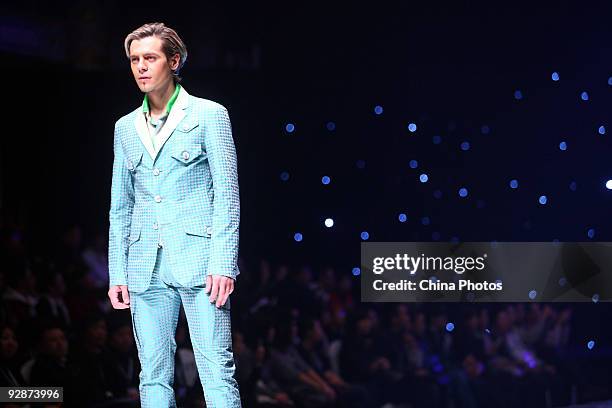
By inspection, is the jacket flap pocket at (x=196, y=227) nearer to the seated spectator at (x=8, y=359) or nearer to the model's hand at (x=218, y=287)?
the model's hand at (x=218, y=287)

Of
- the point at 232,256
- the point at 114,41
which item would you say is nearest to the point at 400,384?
the point at 114,41

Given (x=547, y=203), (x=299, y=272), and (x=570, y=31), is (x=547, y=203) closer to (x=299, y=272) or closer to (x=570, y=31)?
(x=570, y=31)

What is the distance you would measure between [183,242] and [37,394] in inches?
90.1

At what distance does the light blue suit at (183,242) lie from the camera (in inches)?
98.1

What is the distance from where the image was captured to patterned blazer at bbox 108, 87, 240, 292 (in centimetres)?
251

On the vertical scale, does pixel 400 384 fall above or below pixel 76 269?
below

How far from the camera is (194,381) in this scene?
486 cm

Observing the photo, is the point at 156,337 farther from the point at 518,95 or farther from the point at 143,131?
the point at 518,95

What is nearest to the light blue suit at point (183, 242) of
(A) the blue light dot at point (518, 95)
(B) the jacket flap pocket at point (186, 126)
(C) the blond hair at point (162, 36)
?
(B) the jacket flap pocket at point (186, 126)

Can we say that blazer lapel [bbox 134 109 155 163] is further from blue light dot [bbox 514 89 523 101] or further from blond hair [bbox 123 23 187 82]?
blue light dot [bbox 514 89 523 101]

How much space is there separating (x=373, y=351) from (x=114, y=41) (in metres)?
1.95

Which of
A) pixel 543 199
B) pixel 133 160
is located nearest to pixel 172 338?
pixel 133 160

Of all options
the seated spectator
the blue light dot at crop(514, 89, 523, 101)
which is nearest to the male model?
the seated spectator

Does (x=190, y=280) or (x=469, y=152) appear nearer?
(x=190, y=280)
